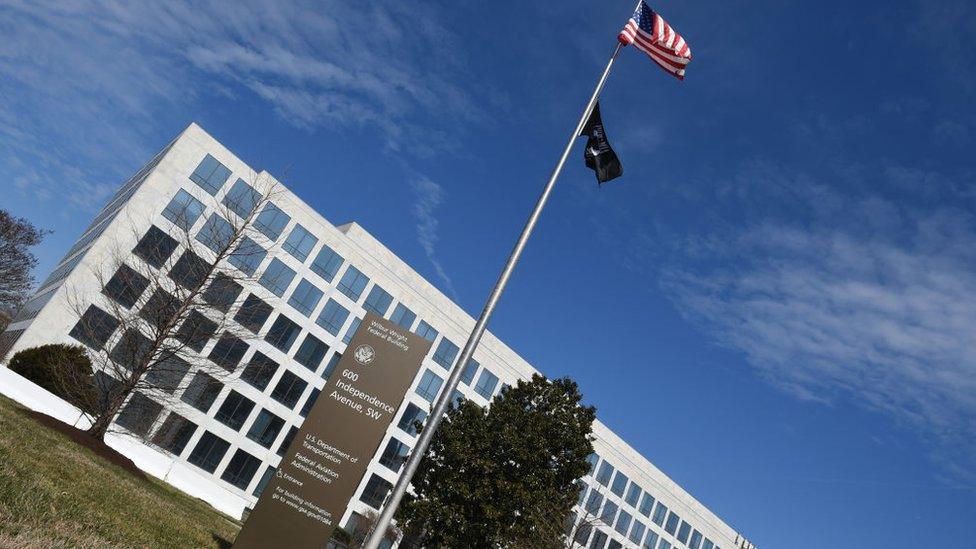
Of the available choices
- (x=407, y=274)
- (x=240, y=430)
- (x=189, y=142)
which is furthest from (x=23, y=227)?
(x=407, y=274)

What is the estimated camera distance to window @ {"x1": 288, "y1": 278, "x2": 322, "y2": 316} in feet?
163

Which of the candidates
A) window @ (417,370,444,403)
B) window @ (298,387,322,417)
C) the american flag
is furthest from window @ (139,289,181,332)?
window @ (417,370,444,403)

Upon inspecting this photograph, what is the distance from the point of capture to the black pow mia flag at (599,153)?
15.8 m

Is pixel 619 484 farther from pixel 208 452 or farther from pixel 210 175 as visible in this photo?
pixel 210 175

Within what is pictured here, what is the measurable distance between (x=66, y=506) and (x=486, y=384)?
52.3 metres

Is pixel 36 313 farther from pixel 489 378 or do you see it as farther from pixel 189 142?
pixel 489 378

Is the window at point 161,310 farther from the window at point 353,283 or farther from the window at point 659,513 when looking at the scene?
the window at point 659,513

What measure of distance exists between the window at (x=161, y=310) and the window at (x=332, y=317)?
2975 cm

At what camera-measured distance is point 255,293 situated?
154 ft

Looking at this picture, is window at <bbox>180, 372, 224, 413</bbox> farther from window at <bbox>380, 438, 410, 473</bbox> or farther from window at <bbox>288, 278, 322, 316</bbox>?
window at <bbox>380, 438, 410, 473</bbox>

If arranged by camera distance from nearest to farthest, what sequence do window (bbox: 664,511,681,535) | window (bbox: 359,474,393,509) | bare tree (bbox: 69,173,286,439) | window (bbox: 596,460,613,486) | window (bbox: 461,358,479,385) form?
1. bare tree (bbox: 69,173,286,439)
2. window (bbox: 359,474,393,509)
3. window (bbox: 461,358,479,385)
4. window (bbox: 596,460,613,486)
5. window (bbox: 664,511,681,535)

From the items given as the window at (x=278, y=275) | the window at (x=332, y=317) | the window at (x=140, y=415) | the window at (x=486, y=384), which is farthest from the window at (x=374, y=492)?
the window at (x=140, y=415)

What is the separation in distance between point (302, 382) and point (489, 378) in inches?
746

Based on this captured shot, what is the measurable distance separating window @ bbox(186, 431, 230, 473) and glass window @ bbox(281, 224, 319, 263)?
15.3 m
